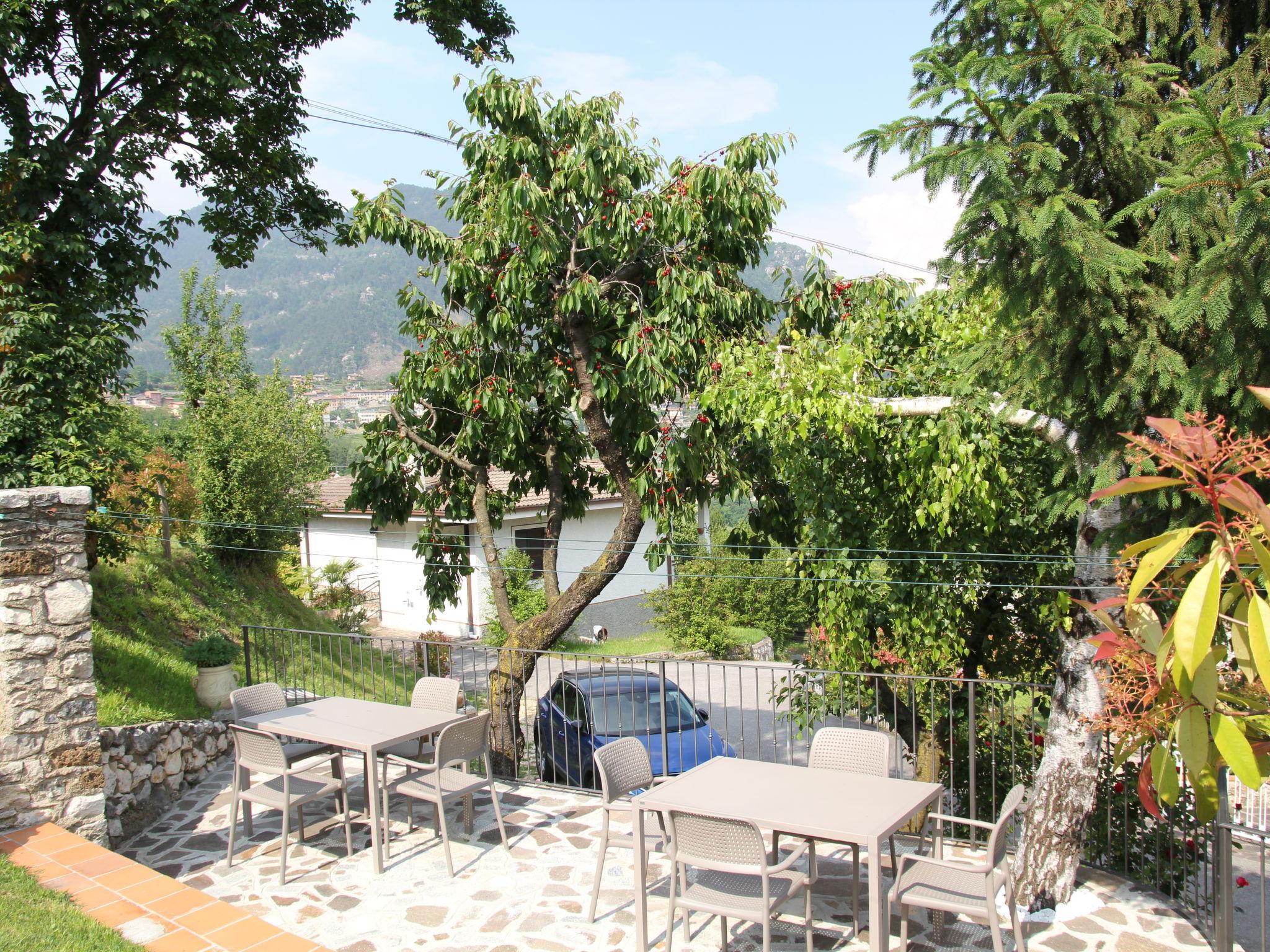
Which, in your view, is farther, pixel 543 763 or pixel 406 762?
pixel 543 763

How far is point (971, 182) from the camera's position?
407 centimetres

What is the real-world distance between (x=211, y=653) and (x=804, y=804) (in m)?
6.20

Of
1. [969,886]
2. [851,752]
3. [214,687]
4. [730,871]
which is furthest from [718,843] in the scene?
[214,687]

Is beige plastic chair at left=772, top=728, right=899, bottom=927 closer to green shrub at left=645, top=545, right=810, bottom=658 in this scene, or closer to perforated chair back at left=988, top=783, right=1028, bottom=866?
perforated chair back at left=988, top=783, right=1028, bottom=866

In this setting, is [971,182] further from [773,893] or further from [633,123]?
[633,123]

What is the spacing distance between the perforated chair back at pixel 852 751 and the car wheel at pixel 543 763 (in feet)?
10.4

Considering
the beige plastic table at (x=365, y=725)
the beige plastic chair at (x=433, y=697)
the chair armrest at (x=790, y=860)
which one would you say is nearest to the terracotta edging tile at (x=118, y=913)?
the beige plastic table at (x=365, y=725)

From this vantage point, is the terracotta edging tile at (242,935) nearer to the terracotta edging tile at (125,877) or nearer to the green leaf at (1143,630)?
the terracotta edging tile at (125,877)

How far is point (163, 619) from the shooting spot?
36.1 ft

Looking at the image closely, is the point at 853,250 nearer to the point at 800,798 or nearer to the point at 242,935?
the point at 800,798

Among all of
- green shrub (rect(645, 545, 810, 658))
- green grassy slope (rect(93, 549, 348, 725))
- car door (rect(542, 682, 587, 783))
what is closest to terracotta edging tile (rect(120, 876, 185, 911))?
green grassy slope (rect(93, 549, 348, 725))

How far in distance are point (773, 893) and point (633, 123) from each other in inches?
275

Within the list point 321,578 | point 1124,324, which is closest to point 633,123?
point 1124,324

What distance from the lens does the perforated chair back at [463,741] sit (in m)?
5.79
